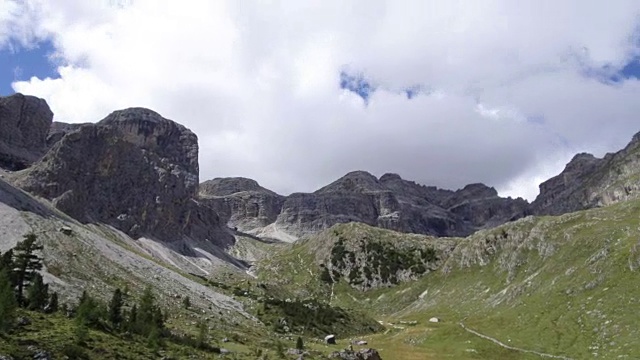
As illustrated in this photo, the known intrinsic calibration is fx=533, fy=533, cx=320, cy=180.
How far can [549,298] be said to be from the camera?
399ft

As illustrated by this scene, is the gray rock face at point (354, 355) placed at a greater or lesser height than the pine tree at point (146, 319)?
lesser

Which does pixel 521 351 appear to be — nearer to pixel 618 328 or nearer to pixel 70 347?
pixel 618 328

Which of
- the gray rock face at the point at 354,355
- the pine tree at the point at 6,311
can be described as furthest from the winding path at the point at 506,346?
the pine tree at the point at 6,311

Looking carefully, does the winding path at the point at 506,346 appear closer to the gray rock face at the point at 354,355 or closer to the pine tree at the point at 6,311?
the gray rock face at the point at 354,355

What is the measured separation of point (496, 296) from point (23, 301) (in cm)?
13144

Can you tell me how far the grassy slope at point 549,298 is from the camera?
96.2 meters

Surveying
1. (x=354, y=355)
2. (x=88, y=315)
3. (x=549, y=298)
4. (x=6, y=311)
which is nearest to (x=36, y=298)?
(x=88, y=315)

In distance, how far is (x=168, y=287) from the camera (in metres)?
121

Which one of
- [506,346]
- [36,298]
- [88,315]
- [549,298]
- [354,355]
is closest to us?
[88,315]

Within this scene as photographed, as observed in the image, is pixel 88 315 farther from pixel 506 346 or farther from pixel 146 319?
pixel 506 346

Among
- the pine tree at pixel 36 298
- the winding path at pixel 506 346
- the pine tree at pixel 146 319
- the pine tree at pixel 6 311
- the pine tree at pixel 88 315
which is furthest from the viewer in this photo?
the winding path at pixel 506 346

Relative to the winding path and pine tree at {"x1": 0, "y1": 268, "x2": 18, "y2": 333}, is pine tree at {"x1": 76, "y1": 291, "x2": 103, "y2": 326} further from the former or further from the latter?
the winding path

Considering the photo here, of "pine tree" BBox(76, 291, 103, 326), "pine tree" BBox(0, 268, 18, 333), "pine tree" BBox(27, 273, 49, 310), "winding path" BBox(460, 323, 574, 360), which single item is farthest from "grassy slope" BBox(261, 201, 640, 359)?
"pine tree" BBox(0, 268, 18, 333)

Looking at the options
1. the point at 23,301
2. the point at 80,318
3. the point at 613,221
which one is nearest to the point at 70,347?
the point at 80,318
